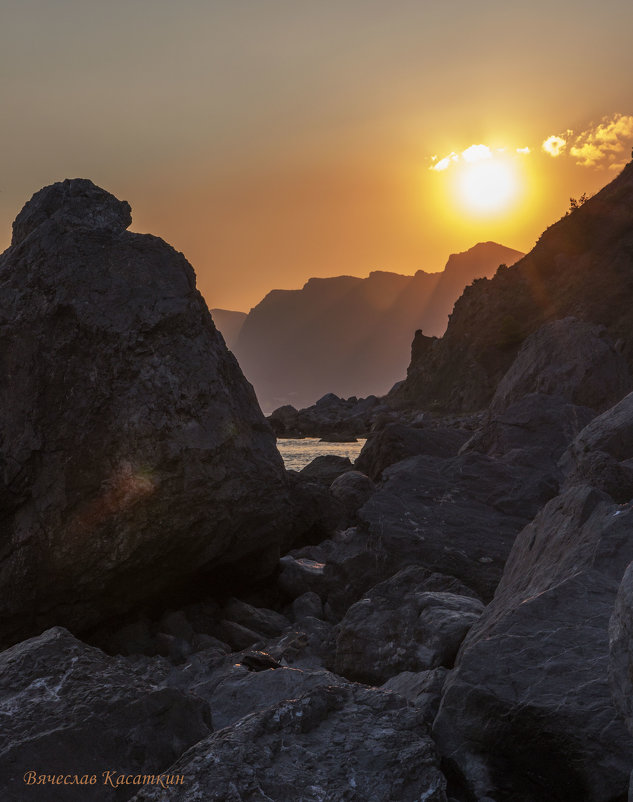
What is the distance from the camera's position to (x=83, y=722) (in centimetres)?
429

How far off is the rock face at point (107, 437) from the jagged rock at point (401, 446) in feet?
23.5

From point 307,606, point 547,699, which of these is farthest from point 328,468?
point 547,699

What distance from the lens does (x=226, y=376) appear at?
9398 mm

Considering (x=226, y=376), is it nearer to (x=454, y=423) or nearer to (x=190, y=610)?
(x=190, y=610)

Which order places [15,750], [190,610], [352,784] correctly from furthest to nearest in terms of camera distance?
[190,610] → [15,750] → [352,784]

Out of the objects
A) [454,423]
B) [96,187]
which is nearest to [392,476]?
[96,187]

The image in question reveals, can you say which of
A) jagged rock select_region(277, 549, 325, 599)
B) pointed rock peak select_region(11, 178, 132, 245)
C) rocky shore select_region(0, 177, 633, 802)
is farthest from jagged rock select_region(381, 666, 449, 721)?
pointed rock peak select_region(11, 178, 132, 245)

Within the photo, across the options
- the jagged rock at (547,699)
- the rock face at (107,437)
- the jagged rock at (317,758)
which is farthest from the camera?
the rock face at (107,437)

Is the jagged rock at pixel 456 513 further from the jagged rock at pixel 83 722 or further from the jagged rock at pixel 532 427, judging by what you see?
the jagged rock at pixel 83 722

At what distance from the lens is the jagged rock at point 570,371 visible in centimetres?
2180

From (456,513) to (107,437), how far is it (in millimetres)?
4857

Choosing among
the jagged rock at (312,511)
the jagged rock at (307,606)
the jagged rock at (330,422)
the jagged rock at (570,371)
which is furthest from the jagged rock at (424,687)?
the jagged rock at (330,422)

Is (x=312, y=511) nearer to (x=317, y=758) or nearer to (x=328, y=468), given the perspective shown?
(x=328, y=468)

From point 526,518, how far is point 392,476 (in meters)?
2.14
